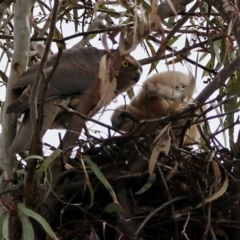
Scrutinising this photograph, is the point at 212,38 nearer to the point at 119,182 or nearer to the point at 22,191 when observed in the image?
the point at 119,182

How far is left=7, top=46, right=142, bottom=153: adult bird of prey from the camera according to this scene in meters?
2.51

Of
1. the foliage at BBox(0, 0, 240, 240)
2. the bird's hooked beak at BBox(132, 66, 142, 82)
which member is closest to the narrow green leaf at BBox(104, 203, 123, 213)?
the foliage at BBox(0, 0, 240, 240)

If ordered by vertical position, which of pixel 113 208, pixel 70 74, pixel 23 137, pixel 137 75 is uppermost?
pixel 137 75

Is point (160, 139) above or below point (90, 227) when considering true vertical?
above

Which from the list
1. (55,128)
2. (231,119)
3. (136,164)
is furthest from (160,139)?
(55,128)

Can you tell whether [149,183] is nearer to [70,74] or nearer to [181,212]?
[181,212]

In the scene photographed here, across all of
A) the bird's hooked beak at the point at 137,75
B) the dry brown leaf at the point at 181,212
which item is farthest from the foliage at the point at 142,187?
the bird's hooked beak at the point at 137,75

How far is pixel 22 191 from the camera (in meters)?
2.36

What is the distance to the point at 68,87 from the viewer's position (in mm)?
3203

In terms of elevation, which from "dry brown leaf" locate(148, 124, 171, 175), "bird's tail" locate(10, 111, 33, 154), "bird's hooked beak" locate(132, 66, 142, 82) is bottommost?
"dry brown leaf" locate(148, 124, 171, 175)

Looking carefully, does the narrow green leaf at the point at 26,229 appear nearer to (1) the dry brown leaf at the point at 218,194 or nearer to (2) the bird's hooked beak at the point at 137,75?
(1) the dry brown leaf at the point at 218,194

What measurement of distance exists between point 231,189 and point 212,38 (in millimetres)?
644

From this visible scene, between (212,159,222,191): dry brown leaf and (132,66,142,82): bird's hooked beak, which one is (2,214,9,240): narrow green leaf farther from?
(132,66,142,82): bird's hooked beak

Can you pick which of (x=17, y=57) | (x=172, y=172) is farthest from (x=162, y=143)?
(x=17, y=57)
